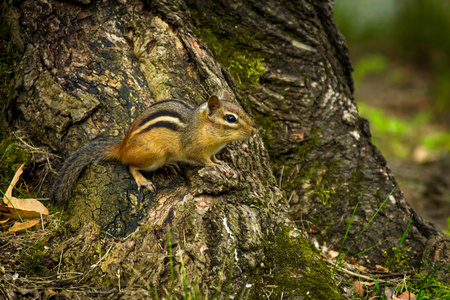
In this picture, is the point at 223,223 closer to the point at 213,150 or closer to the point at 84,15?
the point at 213,150

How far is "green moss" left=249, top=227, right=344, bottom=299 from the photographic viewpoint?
2.96 meters

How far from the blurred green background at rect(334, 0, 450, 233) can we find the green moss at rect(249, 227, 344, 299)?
433 centimetres

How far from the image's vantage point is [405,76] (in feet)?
37.5

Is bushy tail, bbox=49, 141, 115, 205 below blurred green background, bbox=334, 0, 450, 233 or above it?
above

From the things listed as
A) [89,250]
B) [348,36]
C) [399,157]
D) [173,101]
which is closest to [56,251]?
[89,250]

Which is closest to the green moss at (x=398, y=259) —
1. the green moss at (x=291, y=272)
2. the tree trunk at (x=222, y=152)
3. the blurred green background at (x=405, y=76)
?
the tree trunk at (x=222, y=152)

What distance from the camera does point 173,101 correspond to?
3.50 metres

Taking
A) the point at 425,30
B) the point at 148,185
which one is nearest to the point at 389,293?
the point at 148,185

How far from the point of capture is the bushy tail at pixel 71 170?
3.24 metres

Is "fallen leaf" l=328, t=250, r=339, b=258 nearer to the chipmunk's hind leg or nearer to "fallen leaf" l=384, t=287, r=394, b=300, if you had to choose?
"fallen leaf" l=384, t=287, r=394, b=300

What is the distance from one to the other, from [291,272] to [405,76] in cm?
978

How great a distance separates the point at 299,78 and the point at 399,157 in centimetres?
458

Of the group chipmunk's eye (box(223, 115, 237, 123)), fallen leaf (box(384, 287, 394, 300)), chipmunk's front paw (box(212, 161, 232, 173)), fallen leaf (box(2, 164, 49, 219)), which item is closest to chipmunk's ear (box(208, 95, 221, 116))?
chipmunk's eye (box(223, 115, 237, 123))

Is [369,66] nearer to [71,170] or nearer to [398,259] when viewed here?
[398,259]
